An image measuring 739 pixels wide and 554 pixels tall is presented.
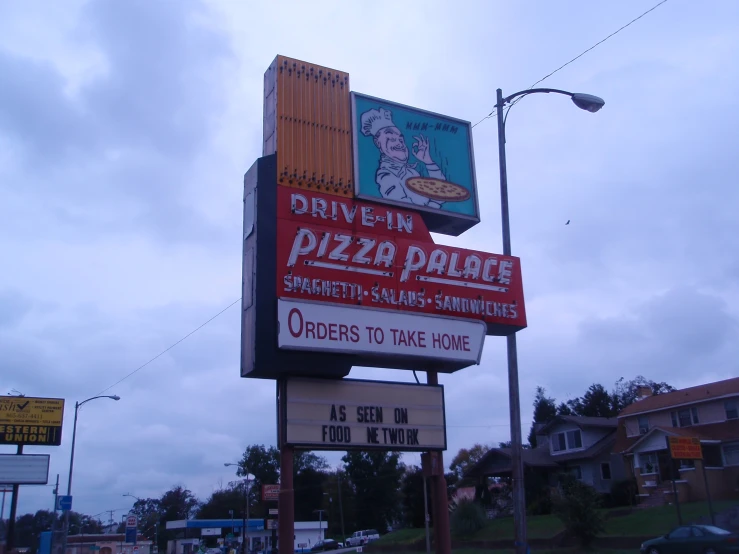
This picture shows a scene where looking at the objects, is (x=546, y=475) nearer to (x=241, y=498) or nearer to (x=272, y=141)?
(x=272, y=141)

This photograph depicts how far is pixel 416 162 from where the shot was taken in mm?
16203

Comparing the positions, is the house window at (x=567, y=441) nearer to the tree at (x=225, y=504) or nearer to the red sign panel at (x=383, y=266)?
the red sign panel at (x=383, y=266)

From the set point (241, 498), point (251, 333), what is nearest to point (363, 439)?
point (251, 333)

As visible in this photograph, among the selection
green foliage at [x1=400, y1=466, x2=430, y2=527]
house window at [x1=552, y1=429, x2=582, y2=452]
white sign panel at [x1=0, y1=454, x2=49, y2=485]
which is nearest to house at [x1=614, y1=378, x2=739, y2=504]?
house window at [x1=552, y1=429, x2=582, y2=452]

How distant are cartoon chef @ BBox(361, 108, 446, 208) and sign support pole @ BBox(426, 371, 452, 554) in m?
4.00

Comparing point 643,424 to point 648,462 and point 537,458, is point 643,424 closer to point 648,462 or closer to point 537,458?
point 648,462

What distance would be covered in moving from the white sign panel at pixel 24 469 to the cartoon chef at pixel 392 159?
37537 millimetres

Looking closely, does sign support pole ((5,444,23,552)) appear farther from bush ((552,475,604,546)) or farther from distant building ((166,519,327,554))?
distant building ((166,519,327,554))

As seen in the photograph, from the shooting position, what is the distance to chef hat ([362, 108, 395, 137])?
51.8 ft

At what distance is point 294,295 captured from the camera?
518 inches

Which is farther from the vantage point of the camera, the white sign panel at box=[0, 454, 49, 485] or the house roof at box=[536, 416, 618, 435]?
the house roof at box=[536, 416, 618, 435]

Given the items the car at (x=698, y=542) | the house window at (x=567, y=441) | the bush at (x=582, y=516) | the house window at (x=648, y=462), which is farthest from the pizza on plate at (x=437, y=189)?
the house window at (x=567, y=441)

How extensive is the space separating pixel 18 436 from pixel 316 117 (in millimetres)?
38695

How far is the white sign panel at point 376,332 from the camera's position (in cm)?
1280
